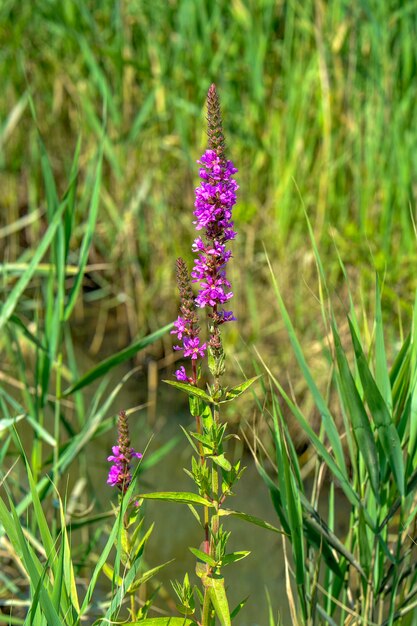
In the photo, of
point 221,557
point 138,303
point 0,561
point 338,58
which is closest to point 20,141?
point 138,303

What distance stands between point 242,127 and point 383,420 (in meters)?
1.95

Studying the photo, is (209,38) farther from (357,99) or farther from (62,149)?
(62,149)

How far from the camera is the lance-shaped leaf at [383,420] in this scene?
50.2 inches

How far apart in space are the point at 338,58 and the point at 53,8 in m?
1.07

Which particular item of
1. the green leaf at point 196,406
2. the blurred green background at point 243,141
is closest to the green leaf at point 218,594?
the green leaf at point 196,406

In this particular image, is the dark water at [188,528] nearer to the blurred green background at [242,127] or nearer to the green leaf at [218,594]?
the blurred green background at [242,127]

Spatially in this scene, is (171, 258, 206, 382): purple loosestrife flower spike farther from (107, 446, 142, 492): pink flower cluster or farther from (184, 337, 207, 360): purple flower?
(107, 446, 142, 492): pink flower cluster

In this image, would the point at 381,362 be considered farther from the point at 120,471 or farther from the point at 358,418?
the point at 120,471

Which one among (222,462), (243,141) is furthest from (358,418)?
(243,141)

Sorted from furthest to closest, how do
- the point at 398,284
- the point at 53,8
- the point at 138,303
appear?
the point at 138,303 → the point at 53,8 → the point at 398,284

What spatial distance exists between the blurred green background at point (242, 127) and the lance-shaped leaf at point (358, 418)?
1202mm

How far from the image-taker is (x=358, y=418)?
50.9 inches

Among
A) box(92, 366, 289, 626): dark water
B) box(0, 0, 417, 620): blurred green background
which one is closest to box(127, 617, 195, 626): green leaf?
box(92, 366, 289, 626): dark water

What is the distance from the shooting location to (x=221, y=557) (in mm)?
1117
